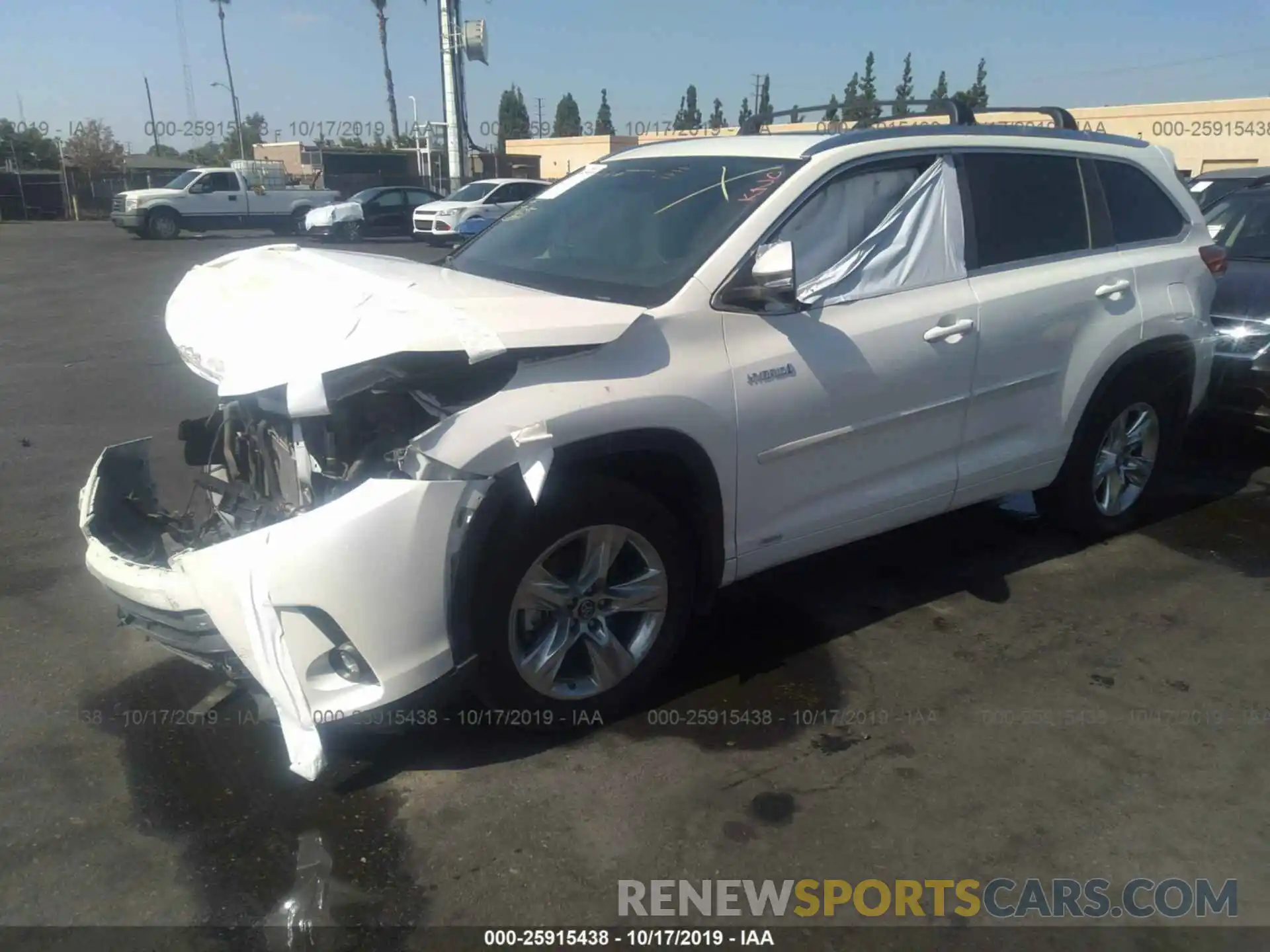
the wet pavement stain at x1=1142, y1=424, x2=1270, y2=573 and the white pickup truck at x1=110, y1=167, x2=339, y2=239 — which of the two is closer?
the wet pavement stain at x1=1142, y1=424, x2=1270, y2=573

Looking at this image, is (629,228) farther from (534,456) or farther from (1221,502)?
(1221,502)

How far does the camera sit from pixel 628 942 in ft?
8.52

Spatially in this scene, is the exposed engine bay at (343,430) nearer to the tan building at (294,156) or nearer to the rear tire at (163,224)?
the rear tire at (163,224)

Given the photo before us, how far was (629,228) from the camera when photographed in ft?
13.1

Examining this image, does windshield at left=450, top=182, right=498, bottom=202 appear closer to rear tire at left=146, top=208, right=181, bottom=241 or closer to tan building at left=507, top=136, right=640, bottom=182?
rear tire at left=146, top=208, right=181, bottom=241

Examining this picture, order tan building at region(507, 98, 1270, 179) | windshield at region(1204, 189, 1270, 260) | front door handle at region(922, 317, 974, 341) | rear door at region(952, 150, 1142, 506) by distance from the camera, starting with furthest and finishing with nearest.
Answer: tan building at region(507, 98, 1270, 179), windshield at region(1204, 189, 1270, 260), rear door at region(952, 150, 1142, 506), front door handle at region(922, 317, 974, 341)

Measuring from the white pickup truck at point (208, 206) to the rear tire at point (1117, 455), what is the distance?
88.0 ft

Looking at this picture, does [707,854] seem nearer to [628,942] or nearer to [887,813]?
[628,942]

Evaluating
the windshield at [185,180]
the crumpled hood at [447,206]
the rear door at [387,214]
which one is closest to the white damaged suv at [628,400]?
the crumpled hood at [447,206]

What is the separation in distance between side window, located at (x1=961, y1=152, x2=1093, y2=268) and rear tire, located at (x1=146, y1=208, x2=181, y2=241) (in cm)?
2673

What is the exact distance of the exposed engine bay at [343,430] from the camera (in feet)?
9.43

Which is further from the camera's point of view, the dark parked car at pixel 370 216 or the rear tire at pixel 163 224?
the rear tire at pixel 163 224

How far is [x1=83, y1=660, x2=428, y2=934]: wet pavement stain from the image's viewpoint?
2711mm

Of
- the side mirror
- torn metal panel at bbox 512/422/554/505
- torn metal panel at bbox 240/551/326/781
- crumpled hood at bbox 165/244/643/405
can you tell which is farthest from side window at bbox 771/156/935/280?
torn metal panel at bbox 240/551/326/781
